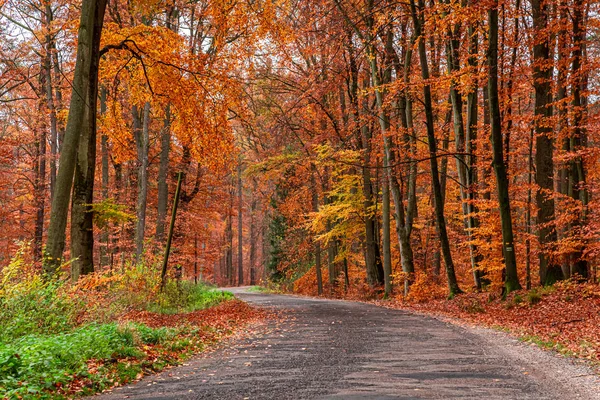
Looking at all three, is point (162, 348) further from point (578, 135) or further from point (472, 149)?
point (578, 135)

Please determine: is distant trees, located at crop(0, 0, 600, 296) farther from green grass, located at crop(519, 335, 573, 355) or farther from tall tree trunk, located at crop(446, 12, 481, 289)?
green grass, located at crop(519, 335, 573, 355)

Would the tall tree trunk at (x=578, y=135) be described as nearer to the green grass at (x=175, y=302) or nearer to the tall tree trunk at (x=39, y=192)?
the green grass at (x=175, y=302)

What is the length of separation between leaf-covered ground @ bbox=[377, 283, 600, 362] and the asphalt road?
2.13ft

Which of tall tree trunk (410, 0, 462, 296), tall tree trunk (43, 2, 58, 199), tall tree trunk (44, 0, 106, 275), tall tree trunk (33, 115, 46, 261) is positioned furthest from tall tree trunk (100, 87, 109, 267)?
tall tree trunk (410, 0, 462, 296)

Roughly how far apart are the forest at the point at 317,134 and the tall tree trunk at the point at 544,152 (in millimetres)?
59

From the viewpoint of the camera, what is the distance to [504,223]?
14656 millimetres

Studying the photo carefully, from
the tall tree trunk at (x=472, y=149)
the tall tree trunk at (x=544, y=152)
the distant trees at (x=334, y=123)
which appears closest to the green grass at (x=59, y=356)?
the distant trees at (x=334, y=123)

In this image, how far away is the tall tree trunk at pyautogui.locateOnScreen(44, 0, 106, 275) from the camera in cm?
1054

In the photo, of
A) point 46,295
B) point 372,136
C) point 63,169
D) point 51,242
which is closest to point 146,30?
point 63,169

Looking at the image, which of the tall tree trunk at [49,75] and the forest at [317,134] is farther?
the tall tree trunk at [49,75]

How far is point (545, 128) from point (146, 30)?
11388mm

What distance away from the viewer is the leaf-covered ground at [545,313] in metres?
9.03

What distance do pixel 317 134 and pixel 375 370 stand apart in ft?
68.6

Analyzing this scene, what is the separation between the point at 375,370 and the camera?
671 centimetres
